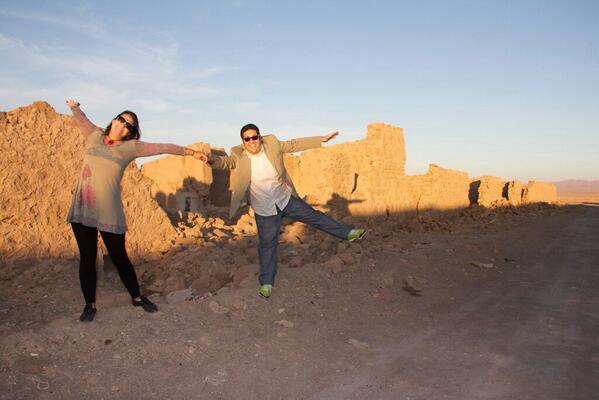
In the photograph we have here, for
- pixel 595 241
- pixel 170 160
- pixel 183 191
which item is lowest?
pixel 595 241

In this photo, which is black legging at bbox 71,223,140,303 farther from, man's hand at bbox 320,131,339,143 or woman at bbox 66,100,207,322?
man's hand at bbox 320,131,339,143

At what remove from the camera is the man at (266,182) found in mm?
3709

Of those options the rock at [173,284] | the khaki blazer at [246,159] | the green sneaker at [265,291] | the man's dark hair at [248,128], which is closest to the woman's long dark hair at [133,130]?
the khaki blazer at [246,159]

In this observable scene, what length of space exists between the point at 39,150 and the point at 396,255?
452 centimetres

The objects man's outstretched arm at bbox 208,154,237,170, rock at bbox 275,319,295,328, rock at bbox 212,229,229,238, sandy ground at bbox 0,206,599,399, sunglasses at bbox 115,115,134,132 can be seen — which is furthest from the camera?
rock at bbox 212,229,229,238

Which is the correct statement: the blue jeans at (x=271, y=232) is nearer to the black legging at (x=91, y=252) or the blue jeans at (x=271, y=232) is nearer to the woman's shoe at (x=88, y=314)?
the black legging at (x=91, y=252)

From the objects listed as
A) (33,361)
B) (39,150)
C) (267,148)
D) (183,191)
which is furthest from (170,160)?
(33,361)

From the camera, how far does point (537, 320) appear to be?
3.69 meters

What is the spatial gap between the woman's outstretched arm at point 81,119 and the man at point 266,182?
1.00 meters

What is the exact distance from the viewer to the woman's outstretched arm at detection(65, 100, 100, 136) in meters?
3.06

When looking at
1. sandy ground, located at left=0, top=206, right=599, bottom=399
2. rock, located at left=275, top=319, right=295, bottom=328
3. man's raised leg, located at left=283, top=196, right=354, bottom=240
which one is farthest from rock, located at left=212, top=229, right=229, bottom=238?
rock, located at left=275, top=319, right=295, bottom=328

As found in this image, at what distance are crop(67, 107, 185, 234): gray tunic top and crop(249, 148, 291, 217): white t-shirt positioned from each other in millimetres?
1116

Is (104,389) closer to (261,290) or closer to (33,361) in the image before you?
(33,361)

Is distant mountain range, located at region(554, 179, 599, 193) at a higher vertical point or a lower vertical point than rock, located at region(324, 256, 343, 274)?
higher
